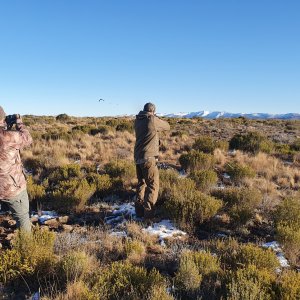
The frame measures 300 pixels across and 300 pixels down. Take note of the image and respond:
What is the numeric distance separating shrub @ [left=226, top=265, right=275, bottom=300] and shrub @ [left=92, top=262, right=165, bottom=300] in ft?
2.47

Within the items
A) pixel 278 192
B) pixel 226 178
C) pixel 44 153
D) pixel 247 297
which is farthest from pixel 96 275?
pixel 44 153

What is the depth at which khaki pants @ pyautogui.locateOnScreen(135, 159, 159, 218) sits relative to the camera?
21.9ft

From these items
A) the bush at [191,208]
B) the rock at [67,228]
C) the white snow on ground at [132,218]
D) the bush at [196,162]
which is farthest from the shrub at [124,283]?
the bush at [196,162]

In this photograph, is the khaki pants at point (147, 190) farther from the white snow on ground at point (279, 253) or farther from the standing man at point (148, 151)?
the white snow on ground at point (279, 253)

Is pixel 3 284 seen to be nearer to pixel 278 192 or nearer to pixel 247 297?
pixel 247 297

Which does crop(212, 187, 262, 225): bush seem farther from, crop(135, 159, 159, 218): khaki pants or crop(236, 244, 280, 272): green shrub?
crop(236, 244, 280, 272): green shrub

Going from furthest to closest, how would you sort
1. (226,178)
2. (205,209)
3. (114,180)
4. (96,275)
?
(226,178)
(114,180)
(205,209)
(96,275)

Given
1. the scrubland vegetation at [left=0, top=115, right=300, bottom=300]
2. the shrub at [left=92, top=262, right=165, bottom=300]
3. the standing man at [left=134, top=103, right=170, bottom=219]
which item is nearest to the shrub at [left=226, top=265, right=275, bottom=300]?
the scrubland vegetation at [left=0, top=115, right=300, bottom=300]

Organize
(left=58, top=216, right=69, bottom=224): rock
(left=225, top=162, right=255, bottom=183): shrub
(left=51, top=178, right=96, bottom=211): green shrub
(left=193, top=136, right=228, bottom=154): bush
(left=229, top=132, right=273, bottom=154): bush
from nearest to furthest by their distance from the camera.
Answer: (left=58, top=216, right=69, bottom=224): rock, (left=51, top=178, right=96, bottom=211): green shrub, (left=225, top=162, right=255, bottom=183): shrub, (left=193, top=136, right=228, bottom=154): bush, (left=229, top=132, right=273, bottom=154): bush

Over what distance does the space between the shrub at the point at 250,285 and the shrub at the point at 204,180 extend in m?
4.07

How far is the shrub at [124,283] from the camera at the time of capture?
3.77 meters

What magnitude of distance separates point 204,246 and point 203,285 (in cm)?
123

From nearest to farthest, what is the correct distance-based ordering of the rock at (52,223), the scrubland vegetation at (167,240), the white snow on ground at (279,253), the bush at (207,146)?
the scrubland vegetation at (167,240) < the white snow on ground at (279,253) < the rock at (52,223) < the bush at (207,146)

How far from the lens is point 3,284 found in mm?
4133
